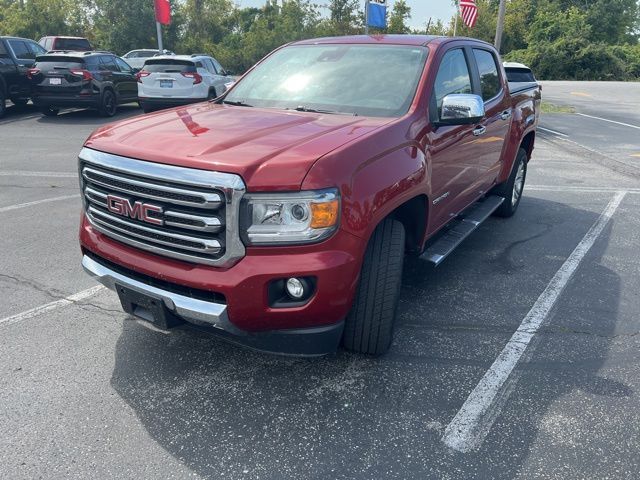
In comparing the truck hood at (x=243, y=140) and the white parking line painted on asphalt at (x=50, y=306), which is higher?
the truck hood at (x=243, y=140)

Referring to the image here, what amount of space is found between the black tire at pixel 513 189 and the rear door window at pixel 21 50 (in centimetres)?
1277

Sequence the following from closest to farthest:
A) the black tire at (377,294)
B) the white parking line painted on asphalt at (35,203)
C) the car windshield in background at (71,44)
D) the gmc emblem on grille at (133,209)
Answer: the gmc emblem on grille at (133,209), the black tire at (377,294), the white parking line painted on asphalt at (35,203), the car windshield in background at (71,44)

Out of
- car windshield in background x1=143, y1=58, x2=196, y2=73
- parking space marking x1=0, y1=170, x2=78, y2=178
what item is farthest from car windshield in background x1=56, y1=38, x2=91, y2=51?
parking space marking x1=0, y1=170, x2=78, y2=178

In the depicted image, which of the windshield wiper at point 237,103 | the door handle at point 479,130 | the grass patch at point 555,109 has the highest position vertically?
the windshield wiper at point 237,103

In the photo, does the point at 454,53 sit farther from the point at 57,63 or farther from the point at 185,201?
the point at 57,63

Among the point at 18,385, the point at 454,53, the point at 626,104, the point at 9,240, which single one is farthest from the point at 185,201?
the point at 626,104

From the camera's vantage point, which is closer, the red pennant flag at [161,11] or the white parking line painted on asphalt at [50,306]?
the white parking line painted on asphalt at [50,306]

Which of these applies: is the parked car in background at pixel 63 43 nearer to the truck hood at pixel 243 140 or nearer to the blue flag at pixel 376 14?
the blue flag at pixel 376 14

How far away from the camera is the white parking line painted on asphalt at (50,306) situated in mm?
3855

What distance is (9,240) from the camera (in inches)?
211

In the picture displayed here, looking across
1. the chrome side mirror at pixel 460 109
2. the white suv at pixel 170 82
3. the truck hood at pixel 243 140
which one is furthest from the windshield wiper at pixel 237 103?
the white suv at pixel 170 82

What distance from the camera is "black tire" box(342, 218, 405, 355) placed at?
10.2ft

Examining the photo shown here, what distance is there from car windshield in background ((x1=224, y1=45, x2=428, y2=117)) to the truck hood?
A: 0.25 metres

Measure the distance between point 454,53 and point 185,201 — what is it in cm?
283
